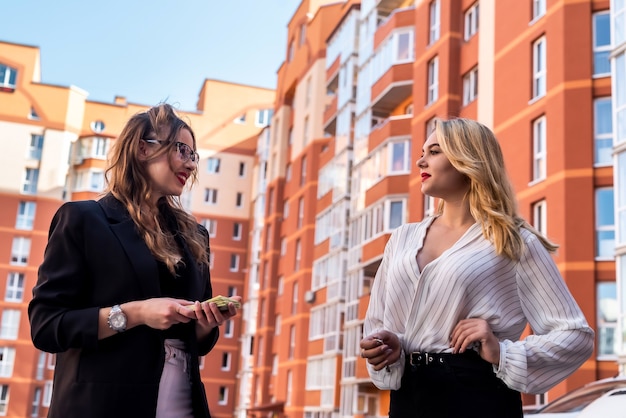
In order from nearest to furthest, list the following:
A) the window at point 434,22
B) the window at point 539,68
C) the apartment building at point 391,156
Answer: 1. the apartment building at point 391,156
2. the window at point 539,68
3. the window at point 434,22

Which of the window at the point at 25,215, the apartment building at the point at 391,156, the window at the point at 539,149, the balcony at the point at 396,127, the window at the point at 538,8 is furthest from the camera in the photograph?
the window at the point at 25,215

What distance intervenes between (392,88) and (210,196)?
1329 inches

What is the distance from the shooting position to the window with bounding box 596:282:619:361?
22047 millimetres

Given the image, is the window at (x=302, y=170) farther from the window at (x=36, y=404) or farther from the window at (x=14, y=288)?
the window at (x=36, y=404)

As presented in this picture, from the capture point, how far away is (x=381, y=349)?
3475mm

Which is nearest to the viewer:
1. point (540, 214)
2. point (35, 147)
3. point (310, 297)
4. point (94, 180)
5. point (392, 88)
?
point (540, 214)

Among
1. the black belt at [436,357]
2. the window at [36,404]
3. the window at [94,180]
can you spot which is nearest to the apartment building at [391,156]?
the black belt at [436,357]

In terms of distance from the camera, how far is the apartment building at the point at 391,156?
76.5 ft

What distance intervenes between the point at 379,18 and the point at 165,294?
1477 inches

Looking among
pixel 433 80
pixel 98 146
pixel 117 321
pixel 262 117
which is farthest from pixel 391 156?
pixel 98 146

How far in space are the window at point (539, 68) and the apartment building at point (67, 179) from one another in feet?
125

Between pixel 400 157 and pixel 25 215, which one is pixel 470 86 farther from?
pixel 25 215

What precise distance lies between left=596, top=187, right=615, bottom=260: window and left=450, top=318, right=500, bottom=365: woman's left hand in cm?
2024

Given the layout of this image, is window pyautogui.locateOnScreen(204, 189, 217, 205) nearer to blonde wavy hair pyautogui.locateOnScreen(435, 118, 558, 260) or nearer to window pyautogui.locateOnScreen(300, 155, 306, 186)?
window pyautogui.locateOnScreen(300, 155, 306, 186)
